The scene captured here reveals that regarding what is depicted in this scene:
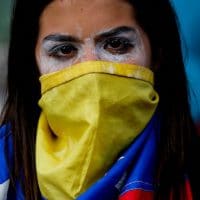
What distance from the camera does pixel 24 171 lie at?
8.63 ft

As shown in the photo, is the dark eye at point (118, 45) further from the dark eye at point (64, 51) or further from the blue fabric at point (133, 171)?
the blue fabric at point (133, 171)

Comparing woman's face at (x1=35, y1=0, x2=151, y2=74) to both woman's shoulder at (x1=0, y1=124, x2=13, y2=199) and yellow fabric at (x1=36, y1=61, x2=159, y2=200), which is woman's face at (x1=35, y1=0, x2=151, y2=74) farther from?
woman's shoulder at (x1=0, y1=124, x2=13, y2=199)

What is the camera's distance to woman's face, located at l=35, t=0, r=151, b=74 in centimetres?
256

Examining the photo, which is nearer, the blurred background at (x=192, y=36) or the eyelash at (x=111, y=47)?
the eyelash at (x=111, y=47)

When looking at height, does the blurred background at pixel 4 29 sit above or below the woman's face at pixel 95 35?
below

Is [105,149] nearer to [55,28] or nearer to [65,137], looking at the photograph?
[65,137]

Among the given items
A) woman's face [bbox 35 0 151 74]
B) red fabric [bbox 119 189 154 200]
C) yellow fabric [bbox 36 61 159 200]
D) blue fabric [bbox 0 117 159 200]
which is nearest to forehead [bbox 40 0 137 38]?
woman's face [bbox 35 0 151 74]

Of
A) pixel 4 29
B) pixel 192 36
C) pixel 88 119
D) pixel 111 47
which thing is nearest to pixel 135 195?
pixel 88 119

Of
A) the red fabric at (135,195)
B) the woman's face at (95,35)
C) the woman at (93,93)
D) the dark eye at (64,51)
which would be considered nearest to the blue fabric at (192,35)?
the woman at (93,93)

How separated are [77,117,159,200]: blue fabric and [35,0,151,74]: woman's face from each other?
11.8 inches

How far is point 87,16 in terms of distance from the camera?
8.45 ft

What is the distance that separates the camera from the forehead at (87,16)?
8.41 ft

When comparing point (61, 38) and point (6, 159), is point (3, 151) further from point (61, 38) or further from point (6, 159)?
point (61, 38)

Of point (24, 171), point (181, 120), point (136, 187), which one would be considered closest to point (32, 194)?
point (24, 171)
